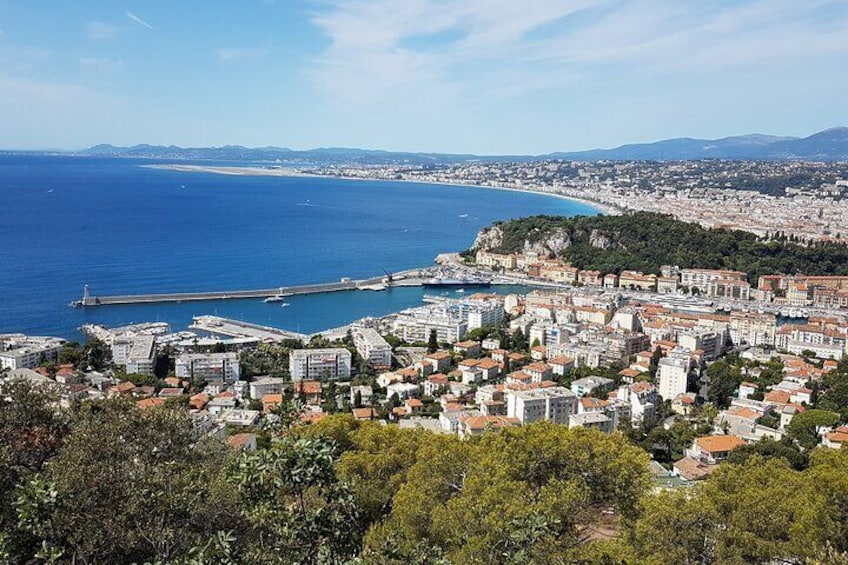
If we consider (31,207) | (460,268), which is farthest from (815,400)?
(31,207)

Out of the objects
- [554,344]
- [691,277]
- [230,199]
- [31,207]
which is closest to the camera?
[554,344]

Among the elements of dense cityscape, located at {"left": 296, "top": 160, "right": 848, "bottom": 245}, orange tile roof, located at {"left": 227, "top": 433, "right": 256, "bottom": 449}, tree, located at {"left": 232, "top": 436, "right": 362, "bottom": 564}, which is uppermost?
tree, located at {"left": 232, "top": 436, "right": 362, "bottom": 564}

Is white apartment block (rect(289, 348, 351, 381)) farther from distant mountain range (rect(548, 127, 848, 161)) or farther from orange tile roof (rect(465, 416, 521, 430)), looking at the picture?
distant mountain range (rect(548, 127, 848, 161))

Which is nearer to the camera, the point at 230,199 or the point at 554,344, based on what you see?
the point at 554,344

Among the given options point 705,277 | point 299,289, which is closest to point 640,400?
point 299,289

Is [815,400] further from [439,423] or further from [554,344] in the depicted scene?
[439,423]

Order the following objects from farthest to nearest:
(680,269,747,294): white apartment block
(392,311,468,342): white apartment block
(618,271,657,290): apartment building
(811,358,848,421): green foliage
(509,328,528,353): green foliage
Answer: (618,271,657,290): apartment building
(680,269,747,294): white apartment block
(392,311,468,342): white apartment block
(509,328,528,353): green foliage
(811,358,848,421): green foliage

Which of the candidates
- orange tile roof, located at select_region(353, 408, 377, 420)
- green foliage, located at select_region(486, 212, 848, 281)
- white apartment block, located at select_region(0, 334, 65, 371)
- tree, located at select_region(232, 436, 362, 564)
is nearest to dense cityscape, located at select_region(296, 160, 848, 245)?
green foliage, located at select_region(486, 212, 848, 281)

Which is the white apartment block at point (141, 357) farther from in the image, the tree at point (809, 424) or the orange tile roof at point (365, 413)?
the tree at point (809, 424)
